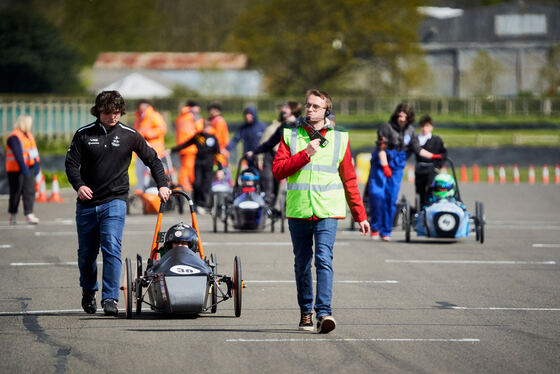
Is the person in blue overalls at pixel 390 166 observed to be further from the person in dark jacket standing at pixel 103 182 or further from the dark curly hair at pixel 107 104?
the dark curly hair at pixel 107 104

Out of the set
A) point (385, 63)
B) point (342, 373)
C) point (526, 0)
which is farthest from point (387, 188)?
A: point (526, 0)

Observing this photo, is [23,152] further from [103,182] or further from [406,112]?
[103,182]

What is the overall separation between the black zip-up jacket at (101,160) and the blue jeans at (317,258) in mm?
1464

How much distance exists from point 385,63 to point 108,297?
75734mm

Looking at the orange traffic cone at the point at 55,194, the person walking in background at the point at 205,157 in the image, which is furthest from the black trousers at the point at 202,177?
the orange traffic cone at the point at 55,194

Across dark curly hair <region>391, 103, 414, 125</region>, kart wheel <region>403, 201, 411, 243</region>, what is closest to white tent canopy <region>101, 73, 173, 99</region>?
dark curly hair <region>391, 103, 414, 125</region>

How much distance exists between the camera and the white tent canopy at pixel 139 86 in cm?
10200

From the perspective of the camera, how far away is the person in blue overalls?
16.9 m

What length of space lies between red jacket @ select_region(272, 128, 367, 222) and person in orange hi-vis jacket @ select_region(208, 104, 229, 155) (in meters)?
12.8

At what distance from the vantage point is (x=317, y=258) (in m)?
9.12

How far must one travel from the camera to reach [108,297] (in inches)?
393

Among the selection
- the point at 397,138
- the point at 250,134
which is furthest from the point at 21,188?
the point at 397,138

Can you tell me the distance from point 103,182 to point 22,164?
29.8 ft

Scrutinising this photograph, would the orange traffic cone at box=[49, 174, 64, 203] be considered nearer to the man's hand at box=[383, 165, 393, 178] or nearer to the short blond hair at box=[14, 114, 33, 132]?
the short blond hair at box=[14, 114, 33, 132]
